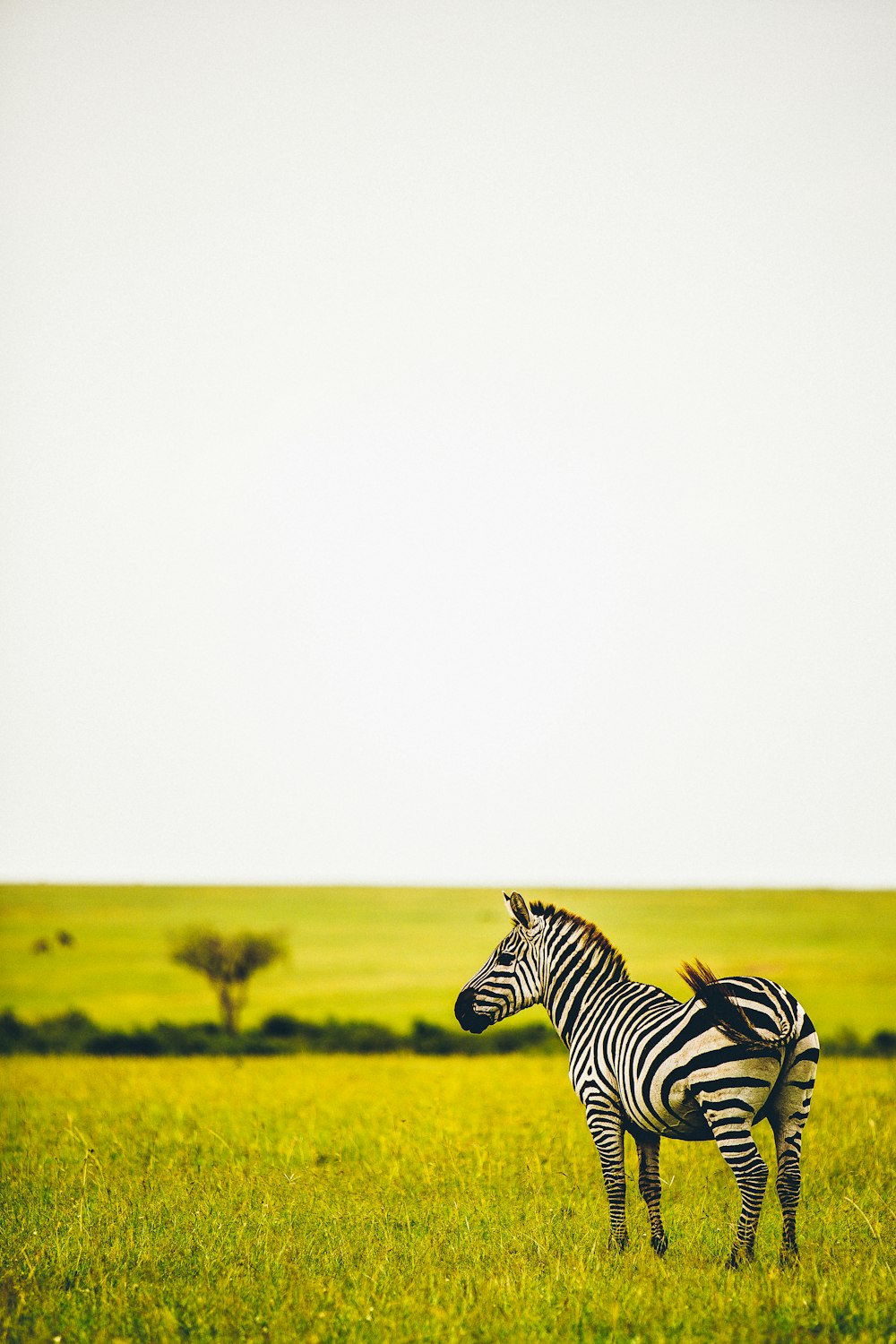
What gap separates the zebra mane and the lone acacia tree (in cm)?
3296

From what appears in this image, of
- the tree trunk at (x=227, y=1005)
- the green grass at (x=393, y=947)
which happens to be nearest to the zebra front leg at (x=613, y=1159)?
the green grass at (x=393, y=947)

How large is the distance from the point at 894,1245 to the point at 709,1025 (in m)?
2.88

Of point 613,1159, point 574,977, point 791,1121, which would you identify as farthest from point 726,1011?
point 613,1159

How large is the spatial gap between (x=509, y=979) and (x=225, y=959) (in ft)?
110

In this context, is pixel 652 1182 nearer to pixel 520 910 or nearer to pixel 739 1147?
pixel 739 1147

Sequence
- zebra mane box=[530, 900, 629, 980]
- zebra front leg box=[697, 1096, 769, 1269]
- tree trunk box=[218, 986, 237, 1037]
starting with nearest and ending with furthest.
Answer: zebra front leg box=[697, 1096, 769, 1269]
zebra mane box=[530, 900, 629, 980]
tree trunk box=[218, 986, 237, 1037]

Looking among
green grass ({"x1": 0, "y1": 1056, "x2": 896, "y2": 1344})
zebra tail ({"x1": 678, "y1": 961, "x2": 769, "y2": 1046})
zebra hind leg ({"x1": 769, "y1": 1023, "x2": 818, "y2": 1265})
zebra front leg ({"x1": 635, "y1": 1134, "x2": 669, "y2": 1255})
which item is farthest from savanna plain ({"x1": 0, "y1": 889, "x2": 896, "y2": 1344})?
zebra tail ({"x1": 678, "y1": 961, "x2": 769, "y2": 1046})

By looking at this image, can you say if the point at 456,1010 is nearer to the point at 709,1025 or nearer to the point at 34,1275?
the point at 709,1025

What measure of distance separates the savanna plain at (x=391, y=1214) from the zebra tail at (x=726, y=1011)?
162cm

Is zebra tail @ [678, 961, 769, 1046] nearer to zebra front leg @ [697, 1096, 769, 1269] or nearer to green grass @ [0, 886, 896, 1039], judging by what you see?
zebra front leg @ [697, 1096, 769, 1269]

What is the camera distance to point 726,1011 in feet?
20.9

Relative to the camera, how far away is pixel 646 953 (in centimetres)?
4150

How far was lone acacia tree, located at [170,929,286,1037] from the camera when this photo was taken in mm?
38106

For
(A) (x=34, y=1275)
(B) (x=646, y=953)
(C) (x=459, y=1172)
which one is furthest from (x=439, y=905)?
(A) (x=34, y=1275)
